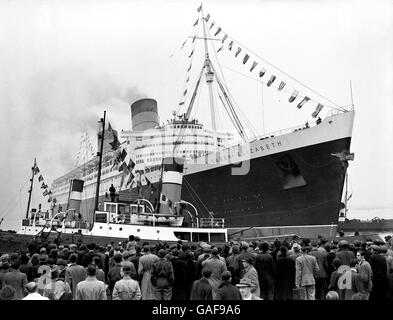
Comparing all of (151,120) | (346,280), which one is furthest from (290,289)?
(151,120)

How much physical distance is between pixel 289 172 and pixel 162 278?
766 inches

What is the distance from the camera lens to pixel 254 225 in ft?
83.8

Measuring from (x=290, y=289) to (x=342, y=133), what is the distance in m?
17.9

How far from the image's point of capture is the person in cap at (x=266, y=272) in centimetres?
761

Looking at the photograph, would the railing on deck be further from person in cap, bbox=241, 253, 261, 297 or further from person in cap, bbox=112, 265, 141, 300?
person in cap, bbox=112, 265, 141, 300

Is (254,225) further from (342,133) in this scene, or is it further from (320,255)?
(320,255)

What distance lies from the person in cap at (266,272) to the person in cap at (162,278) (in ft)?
5.62

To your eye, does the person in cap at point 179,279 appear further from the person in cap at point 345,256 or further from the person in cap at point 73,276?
the person in cap at point 345,256

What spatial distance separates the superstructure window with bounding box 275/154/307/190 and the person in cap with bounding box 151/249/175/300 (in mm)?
18849

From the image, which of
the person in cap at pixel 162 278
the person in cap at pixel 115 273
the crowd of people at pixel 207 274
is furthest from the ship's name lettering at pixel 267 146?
the person in cap at pixel 162 278

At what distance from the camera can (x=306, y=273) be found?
24.7ft
